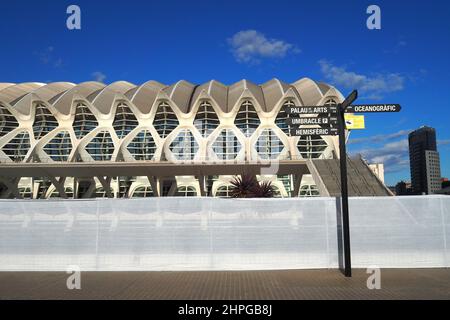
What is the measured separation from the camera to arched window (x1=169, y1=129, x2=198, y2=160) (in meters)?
50.2

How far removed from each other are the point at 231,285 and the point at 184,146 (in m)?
43.8

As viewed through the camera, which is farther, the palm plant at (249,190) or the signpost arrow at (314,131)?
the palm plant at (249,190)

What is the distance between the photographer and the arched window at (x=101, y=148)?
51.9m

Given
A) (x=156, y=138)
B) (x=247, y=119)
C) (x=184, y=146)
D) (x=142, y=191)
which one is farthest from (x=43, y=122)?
(x=247, y=119)

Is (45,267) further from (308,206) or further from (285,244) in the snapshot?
(308,206)

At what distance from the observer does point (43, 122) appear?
54.2 m

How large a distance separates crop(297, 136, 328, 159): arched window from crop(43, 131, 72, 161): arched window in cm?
3251

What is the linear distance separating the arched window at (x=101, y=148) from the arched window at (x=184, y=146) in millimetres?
8844

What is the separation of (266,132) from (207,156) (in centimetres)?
919

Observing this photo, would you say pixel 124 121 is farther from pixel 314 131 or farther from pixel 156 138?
pixel 314 131

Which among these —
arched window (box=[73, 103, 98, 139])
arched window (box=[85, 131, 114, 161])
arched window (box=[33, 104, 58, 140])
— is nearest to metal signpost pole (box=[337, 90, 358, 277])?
arched window (box=[85, 131, 114, 161])

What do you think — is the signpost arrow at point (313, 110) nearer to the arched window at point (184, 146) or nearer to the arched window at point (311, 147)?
the arched window at point (184, 146)

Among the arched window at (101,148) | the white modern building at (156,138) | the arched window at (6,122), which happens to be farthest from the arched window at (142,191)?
the arched window at (6,122)

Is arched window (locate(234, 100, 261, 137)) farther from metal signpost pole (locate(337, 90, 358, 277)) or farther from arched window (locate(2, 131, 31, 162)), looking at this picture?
metal signpost pole (locate(337, 90, 358, 277))
